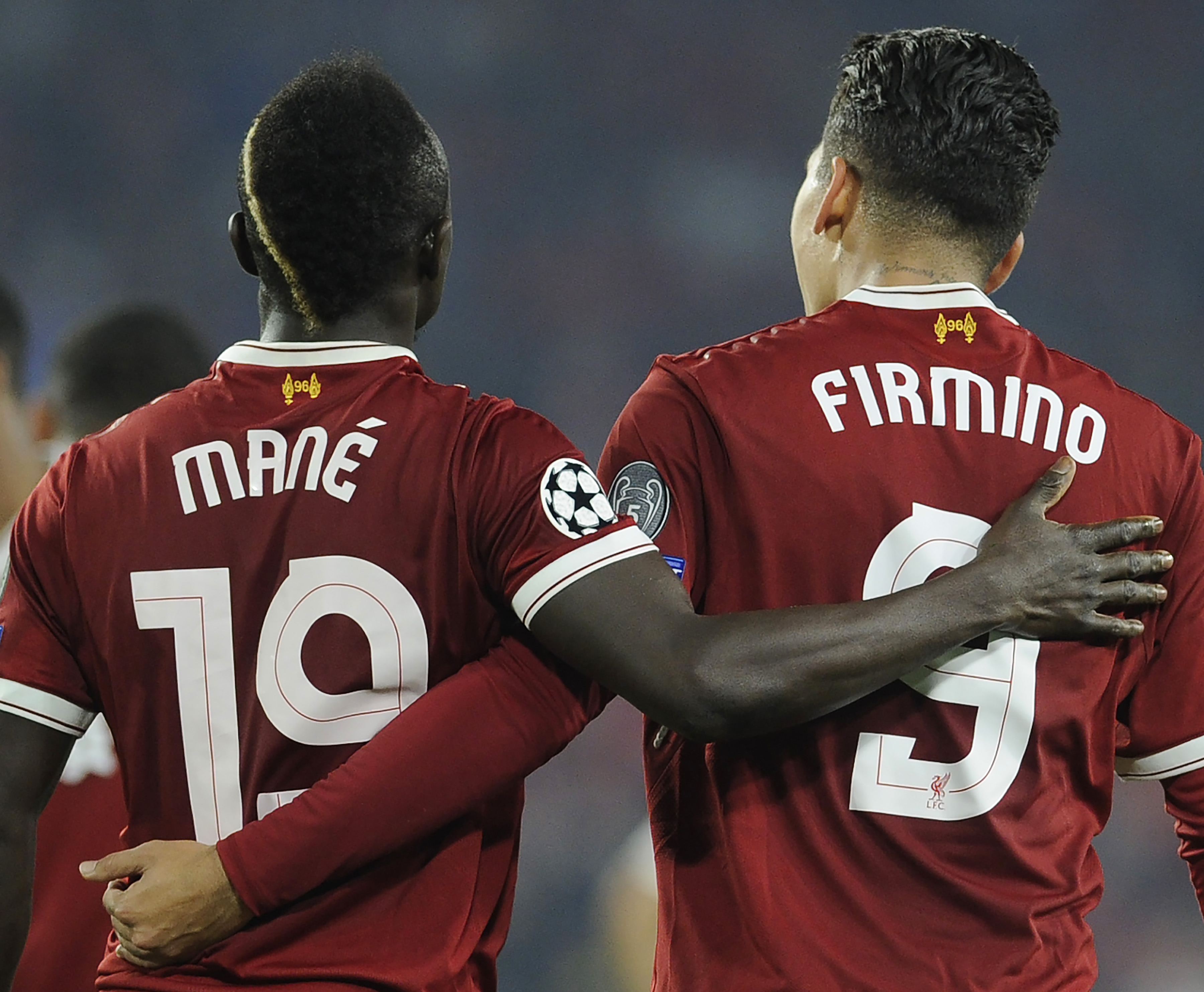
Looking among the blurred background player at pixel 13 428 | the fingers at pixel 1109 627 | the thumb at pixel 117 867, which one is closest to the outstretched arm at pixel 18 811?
the thumb at pixel 117 867

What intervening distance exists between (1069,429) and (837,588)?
369 mm

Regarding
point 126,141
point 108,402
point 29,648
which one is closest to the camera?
point 29,648

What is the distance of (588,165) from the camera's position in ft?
21.2

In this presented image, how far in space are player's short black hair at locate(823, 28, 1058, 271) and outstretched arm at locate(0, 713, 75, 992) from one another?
1.29m

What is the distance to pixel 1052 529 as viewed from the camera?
1.73 metres

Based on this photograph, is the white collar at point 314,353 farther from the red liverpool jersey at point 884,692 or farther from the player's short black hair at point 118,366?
the player's short black hair at point 118,366

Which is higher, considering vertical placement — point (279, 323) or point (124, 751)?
point (279, 323)

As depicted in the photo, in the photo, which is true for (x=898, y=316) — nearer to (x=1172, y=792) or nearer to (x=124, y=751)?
(x=1172, y=792)

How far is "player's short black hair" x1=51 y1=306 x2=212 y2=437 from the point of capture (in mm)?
3020

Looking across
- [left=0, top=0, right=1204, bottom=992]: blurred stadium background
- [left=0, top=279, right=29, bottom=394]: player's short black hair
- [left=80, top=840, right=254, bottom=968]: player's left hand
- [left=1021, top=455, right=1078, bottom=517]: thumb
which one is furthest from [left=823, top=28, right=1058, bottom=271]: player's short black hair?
[left=0, top=0, right=1204, bottom=992]: blurred stadium background

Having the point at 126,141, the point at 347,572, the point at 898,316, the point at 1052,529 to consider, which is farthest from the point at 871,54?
the point at 126,141

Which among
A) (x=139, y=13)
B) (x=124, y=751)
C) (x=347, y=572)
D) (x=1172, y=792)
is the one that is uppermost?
(x=139, y=13)

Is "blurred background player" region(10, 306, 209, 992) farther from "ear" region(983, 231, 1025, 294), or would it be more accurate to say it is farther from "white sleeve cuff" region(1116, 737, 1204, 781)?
"white sleeve cuff" region(1116, 737, 1204, 781)

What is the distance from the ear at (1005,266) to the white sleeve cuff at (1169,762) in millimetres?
674
